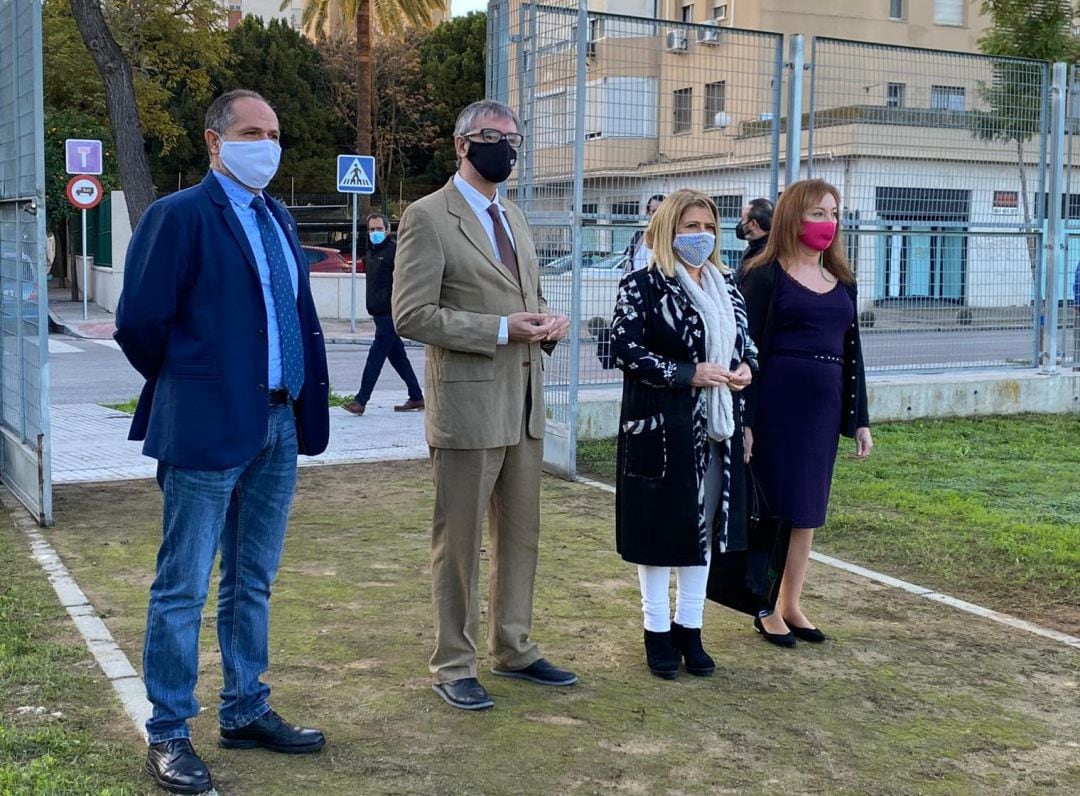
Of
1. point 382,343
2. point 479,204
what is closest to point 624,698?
point 479,204

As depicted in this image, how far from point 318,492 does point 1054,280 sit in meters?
7.36

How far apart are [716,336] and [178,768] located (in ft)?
8.00

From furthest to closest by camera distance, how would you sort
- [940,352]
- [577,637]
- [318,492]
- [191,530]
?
1. [940,352]
2. [318,492]
3. [577,637]
4. [191,530]

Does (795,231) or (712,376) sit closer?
(712,376)

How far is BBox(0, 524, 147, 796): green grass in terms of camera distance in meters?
3.86

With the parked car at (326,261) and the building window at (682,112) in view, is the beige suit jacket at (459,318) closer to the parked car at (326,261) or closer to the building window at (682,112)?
the building window at (682,112)

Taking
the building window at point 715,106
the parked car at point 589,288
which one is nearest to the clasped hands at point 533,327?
the parked car at point 589,288

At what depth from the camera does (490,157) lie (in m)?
4.68

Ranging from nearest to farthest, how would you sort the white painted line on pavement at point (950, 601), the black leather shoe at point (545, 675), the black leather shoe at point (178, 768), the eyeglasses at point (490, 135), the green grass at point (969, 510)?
the black leather shoe at point (178, 768)
the eyeglasses at point (490, 135)
the black leather shoe at point (545, 675)
the white painted line on pavement at point (950, 601)
the green grass at point (969, 510)

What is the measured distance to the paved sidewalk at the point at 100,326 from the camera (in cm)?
2336

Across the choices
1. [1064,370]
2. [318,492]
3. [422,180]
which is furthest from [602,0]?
[318,492]

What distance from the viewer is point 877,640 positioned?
18.3 ft

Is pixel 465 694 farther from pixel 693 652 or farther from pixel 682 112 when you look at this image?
pixel 682 112

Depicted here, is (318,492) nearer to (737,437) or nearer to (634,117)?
(634,117)
